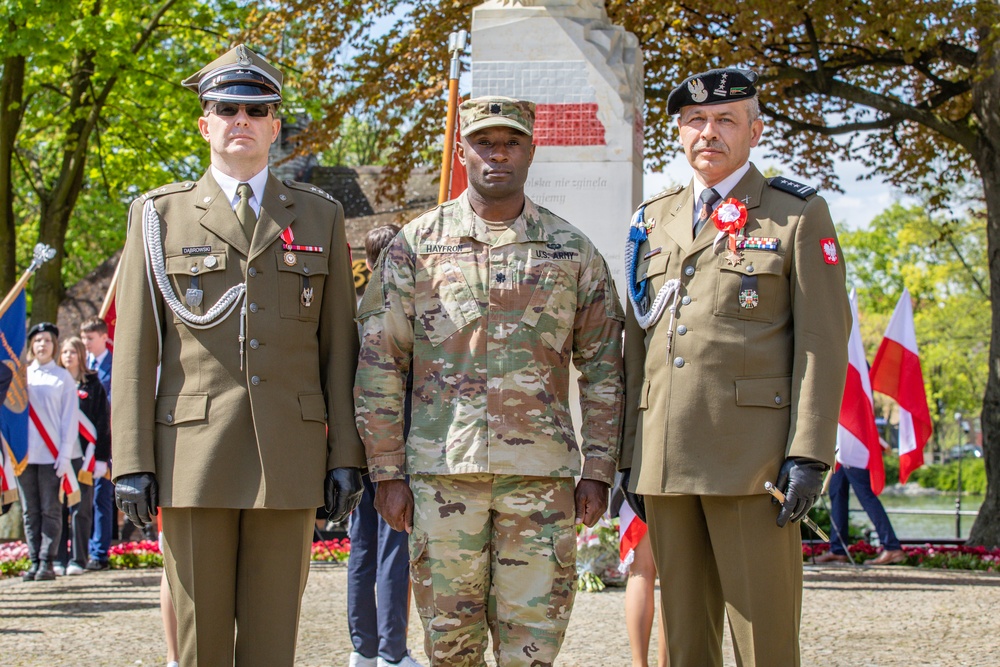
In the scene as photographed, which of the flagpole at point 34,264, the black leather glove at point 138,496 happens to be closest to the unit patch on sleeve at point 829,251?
the black leather glove at point 138,496

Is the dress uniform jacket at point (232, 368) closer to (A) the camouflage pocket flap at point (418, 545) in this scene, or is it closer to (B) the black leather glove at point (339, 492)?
(B) the black leather glove at point (339, 492)

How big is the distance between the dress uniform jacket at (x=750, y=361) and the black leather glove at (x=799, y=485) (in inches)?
1.5

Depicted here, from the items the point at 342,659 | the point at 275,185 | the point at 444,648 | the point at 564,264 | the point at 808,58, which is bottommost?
the point at 342,659

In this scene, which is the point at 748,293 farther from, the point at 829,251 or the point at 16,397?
the point at 16,397

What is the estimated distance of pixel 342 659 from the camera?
6.11 metres

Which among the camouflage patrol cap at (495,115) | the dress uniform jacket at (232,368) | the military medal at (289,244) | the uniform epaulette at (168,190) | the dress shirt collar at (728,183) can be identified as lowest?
the dress uniform jacket at (232,368)

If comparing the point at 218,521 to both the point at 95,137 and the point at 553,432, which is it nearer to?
the point at 553,432

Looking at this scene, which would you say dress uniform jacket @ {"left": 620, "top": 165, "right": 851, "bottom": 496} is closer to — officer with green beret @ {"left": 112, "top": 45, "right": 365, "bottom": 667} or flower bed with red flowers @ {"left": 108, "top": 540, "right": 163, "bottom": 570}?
officer with green beret @ {"left": 112, "top": 45, "right": 365, "bottom": 667}

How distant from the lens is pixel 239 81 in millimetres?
3883

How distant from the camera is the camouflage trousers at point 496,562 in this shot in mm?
3773

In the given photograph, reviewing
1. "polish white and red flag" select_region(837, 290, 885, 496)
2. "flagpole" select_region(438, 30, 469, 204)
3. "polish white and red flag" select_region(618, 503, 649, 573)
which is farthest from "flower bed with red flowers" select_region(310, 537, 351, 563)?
"polish white and red flag" select_region(618, 503, 649, 573)

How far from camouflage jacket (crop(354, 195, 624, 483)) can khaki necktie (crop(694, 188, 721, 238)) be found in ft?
1.24

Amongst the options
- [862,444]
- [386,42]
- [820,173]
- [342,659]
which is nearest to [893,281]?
[820,173]

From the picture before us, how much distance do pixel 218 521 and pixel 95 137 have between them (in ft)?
54.2
